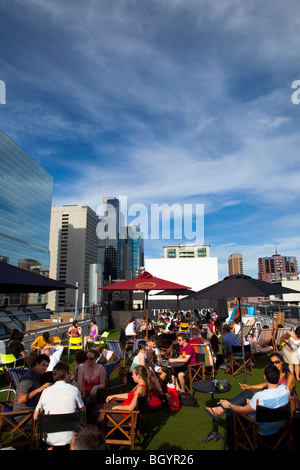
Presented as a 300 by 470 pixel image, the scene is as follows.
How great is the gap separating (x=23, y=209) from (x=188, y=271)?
4213 inches

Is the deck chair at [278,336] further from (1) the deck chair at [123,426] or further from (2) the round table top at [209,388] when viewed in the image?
(1) the deck chair at [123,426]

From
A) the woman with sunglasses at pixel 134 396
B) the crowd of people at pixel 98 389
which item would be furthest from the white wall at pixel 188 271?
the woman with sunglasses at pixel 134 396

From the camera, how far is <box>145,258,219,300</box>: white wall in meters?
33.9

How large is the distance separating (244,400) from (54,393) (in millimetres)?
2488

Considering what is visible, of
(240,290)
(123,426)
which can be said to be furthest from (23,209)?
(123,426)

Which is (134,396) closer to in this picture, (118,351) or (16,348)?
(118,351)

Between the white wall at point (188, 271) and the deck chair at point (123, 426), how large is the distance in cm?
2997

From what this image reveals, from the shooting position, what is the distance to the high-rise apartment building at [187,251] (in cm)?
14400

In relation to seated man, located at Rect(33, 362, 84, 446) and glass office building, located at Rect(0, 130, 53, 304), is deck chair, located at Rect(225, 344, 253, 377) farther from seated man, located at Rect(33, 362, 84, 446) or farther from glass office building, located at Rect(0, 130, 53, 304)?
glass office building, located at Rect(0, 130, 53, 304)

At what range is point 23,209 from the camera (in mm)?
122938

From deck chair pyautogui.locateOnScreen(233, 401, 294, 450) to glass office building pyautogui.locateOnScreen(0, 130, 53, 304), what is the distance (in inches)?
4492

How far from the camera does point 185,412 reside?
17.2 ft

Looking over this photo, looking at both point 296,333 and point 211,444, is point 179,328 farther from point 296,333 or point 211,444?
point 211,444

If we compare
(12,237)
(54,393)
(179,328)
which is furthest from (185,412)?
(12,237)
